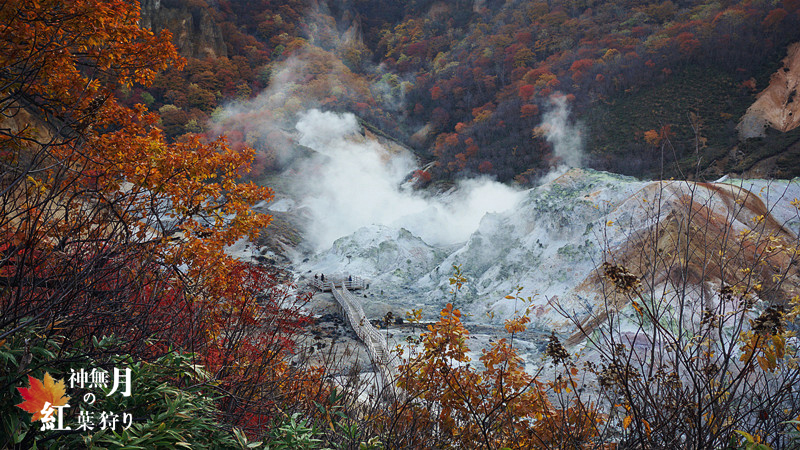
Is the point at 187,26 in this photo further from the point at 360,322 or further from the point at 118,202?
the point at 118,202

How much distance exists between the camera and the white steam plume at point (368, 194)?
2981 cm

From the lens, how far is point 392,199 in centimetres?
3909

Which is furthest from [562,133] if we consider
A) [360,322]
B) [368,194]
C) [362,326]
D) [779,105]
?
[362,326]

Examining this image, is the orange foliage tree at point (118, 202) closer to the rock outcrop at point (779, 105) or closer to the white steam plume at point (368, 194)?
the white steam plume at point (368, 194)

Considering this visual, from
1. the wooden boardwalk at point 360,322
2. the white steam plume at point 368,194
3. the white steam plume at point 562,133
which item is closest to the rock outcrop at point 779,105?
the white steam plume at point 562,133

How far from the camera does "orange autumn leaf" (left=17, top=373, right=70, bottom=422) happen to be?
5.22 ft

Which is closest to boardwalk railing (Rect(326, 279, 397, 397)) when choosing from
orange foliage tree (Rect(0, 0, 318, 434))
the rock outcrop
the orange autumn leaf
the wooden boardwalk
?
the wooden boardwalk

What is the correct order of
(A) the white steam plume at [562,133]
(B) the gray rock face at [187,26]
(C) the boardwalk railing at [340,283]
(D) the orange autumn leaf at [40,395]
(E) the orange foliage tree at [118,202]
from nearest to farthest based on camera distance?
(D) the orange autumn leaf at [40,395]
(E) the orange foliage tree at [118,202]
(C) the boardwalk railing at [340,283]
(A) the white steam plume at [562,133]
(B) the gray rock face at [187,26]

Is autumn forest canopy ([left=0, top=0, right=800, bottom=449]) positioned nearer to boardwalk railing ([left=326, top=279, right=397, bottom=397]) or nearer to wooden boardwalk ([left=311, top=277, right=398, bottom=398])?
wooden boardwalk ([left=311, top=277, right=398, bottom=398])

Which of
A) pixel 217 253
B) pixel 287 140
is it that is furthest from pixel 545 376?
pixel 287 140

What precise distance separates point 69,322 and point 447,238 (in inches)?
1036

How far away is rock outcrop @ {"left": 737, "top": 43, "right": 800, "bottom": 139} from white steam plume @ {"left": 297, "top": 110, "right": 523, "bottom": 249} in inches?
692

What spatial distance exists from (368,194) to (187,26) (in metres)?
35.7

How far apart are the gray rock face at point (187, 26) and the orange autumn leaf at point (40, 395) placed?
5700cm
